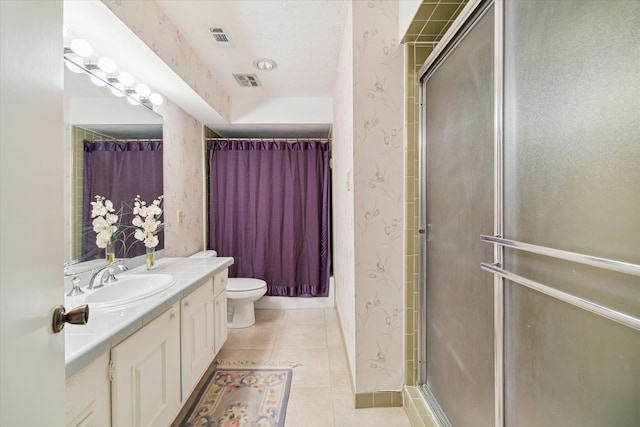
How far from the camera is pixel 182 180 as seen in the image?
251cm

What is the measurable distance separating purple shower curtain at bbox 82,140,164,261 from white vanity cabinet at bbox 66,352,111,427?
79 centimetres

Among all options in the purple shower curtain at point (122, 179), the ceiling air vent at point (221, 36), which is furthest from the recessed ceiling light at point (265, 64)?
the purple shower curtain at point (122, 179)

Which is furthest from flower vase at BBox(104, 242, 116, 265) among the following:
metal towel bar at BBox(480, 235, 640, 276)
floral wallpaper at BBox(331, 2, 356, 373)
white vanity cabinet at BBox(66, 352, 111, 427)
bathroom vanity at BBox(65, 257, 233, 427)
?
metal towel bar at BBox(480, 235, 640, 276)

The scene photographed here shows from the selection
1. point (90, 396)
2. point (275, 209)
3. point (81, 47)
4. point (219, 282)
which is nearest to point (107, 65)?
point (81, 47)

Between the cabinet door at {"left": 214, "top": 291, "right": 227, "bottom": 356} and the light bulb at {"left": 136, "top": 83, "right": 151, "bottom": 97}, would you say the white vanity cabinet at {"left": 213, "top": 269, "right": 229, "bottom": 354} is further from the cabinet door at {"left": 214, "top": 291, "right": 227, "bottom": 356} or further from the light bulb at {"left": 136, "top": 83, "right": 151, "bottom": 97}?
the light bulb at {"left": 136, "top": 83, "right": 151, "bottom": 97}

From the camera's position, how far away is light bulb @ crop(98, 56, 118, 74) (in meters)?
1.47

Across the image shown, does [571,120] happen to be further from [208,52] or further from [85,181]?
[208,52]

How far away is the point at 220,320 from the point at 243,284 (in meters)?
0.69

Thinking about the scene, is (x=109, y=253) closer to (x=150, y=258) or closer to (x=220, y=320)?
(x=150, y=258)

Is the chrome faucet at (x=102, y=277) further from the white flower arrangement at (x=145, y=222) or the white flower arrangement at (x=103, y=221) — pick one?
the white flower arrangement at (x=145, y=222)

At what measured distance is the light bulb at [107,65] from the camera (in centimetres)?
147

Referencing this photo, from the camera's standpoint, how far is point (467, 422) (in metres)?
1.08

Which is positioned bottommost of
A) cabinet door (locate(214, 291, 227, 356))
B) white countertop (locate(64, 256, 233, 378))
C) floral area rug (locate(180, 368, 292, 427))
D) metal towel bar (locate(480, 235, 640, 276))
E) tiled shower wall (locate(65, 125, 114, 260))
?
floral area rug (locate(180, 368, 292, 427))

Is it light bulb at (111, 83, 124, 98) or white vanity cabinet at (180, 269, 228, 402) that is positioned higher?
light bulb at (111, 83, 124, 98)
